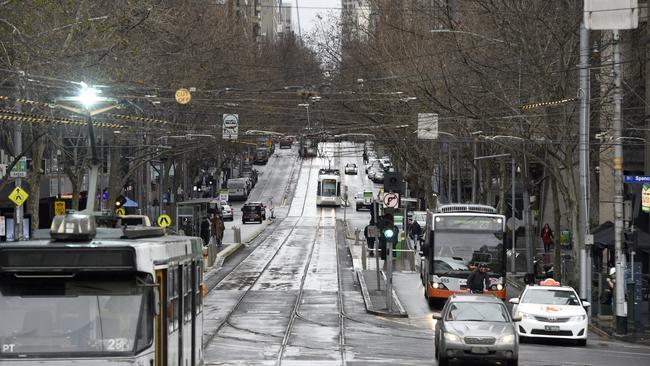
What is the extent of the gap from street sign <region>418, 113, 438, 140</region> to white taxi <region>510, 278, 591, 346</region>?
20281 millimetres

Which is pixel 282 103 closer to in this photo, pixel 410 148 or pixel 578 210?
pixel 410 148

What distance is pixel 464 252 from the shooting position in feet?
129

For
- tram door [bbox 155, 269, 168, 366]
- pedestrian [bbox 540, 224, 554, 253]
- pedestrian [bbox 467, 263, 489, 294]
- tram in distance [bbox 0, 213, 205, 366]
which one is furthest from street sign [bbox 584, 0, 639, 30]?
pedestrian [bbox 540, 224, 554, 253]

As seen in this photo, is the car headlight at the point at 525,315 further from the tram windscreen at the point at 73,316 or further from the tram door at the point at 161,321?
the tram windscreen at the point at 73,316

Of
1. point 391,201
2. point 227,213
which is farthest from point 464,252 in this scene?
point 227,213

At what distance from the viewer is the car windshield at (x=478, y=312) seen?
80.6 ft

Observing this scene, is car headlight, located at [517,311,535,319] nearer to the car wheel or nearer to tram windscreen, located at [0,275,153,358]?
the car wheel

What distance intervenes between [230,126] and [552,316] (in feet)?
95.8

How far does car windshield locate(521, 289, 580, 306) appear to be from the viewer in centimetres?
3056

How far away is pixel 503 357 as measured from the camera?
23.4m

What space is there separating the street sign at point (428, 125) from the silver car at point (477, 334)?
1017 inches

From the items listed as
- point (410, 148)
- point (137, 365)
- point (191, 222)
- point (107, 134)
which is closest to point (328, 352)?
point (137, 365)

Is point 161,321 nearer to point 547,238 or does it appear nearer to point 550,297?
point 550,297

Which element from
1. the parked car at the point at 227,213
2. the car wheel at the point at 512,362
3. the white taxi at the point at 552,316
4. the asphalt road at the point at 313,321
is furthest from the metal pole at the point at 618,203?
the parked car at the point at 227,213
